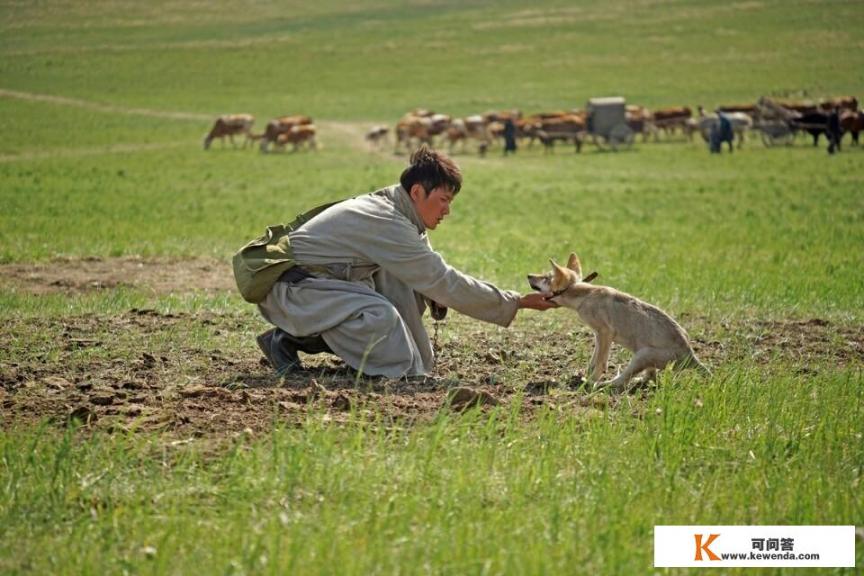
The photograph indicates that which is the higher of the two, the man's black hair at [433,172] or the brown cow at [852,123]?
the man's black hair at [433,172]

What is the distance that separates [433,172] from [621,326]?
4.87 feet

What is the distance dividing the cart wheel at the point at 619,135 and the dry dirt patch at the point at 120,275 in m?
29.0

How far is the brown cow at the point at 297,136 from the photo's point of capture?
39.8m

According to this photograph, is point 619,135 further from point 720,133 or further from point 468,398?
point 468,398

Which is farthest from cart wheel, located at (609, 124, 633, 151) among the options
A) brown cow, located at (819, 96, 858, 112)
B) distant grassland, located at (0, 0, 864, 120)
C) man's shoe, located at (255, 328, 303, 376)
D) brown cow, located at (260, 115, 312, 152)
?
man's shoe, located at (255, 328, 303, 376)

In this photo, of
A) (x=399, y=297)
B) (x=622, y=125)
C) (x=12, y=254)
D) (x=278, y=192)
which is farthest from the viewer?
(x=622, y=125)

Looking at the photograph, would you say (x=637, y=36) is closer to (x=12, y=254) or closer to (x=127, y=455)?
(x=12, y=254)

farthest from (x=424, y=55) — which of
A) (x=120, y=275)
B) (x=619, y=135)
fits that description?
(x=120, y=275)

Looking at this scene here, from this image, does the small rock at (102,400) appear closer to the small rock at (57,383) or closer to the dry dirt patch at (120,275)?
the small rock at (57,383)

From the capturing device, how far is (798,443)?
242 inches

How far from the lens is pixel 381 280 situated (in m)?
7.70

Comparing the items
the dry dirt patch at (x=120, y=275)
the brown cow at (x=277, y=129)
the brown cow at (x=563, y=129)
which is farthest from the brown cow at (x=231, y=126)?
the dry dirt patch at (x=120, y=275)

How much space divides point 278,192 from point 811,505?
20110 millimetres

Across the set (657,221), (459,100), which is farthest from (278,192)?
(459,100)
